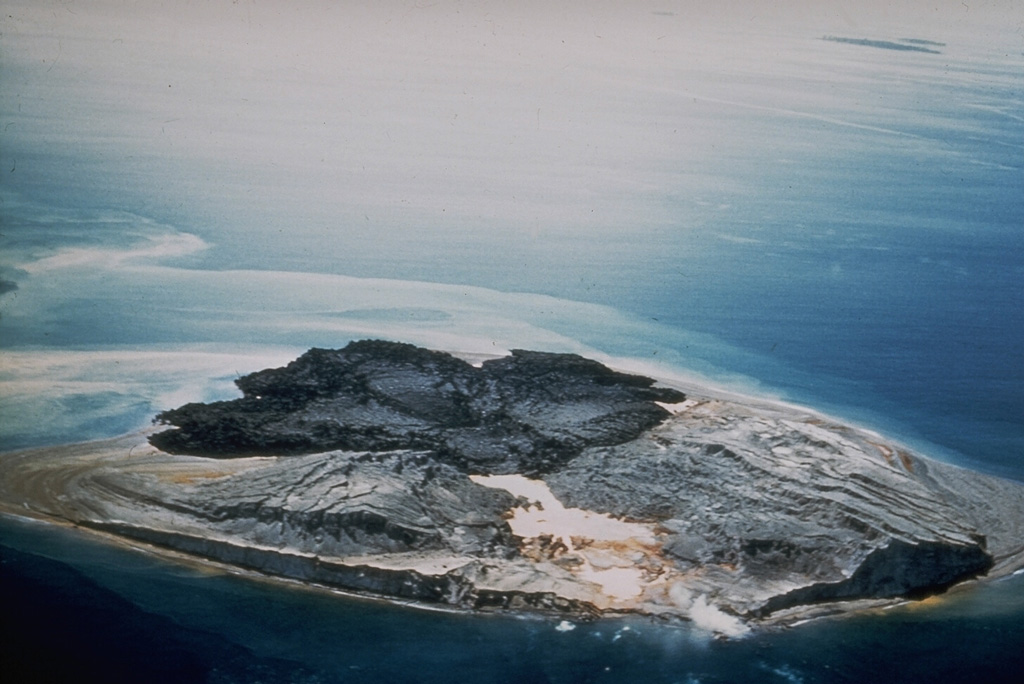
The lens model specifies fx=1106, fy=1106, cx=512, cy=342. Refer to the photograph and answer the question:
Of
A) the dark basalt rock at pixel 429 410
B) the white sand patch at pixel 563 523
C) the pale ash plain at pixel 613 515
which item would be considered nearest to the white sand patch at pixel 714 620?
the pale ash plain at pixel 613 515

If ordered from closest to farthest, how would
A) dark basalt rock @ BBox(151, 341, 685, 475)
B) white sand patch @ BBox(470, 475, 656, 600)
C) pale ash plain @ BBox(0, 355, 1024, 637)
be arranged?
pale ash plain @ BBox(0, 355, 1024, 637) < white sand patch @ BBox(470, 475, 656, 600) < dark basalt rock @ BBox(151, 341, 685, 475)

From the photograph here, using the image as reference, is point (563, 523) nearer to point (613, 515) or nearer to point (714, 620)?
point (613, 515)

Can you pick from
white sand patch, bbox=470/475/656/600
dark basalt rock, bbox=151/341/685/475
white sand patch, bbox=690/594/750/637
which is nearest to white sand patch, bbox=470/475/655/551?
white sand patch, bbox=470/475/656/600

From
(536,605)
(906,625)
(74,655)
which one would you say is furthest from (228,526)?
(906,625)

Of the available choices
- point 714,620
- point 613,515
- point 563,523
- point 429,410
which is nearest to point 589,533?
point 563,523

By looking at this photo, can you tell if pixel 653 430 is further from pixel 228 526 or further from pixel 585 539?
pixel 228 526

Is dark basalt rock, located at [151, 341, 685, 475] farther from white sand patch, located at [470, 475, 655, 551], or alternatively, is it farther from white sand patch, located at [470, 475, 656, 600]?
white sand patch, located at [470, 475, 655, 551]
